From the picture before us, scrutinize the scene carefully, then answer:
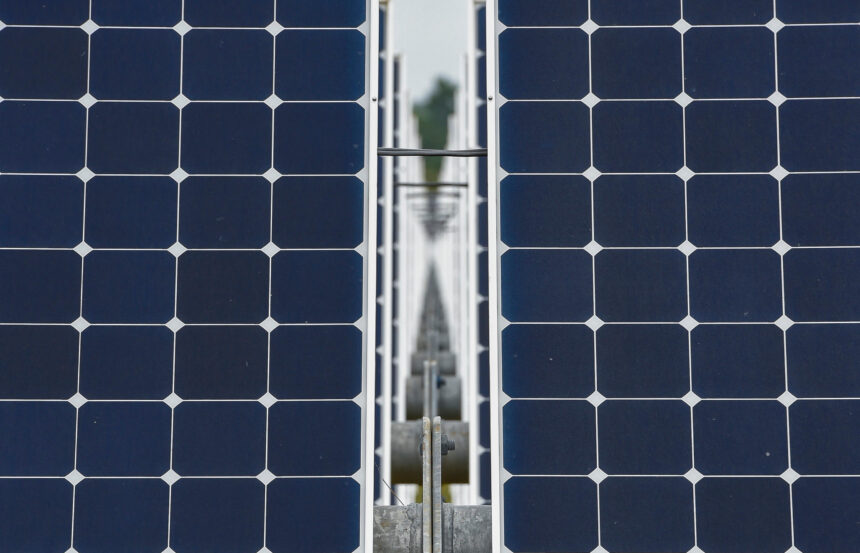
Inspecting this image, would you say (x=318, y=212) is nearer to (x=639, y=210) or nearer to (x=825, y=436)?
(x=639, y=210)

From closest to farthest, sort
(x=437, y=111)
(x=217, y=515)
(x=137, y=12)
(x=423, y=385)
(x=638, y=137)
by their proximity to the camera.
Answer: (x=217, y=515)
(x=638, y=137)
(x=137, y=12)
(x=423, y=385)
(x=437, y=111)

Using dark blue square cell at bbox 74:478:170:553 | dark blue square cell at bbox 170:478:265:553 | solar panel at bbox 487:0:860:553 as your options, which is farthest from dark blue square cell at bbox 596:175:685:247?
dark blue square cell at bbox 74:478:170:553

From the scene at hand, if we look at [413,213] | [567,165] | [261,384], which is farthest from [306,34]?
[413,213]

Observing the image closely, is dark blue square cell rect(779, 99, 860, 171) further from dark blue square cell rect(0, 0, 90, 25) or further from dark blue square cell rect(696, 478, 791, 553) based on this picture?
dark blue square cell rect(0, 0, 90, 25)

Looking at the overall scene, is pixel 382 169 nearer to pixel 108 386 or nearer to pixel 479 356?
pixel 479 356

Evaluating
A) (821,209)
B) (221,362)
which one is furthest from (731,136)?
(221,362)

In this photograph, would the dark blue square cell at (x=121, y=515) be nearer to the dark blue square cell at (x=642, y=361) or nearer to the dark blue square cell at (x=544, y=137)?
the dark blue square cell at (x=642, y=361)
